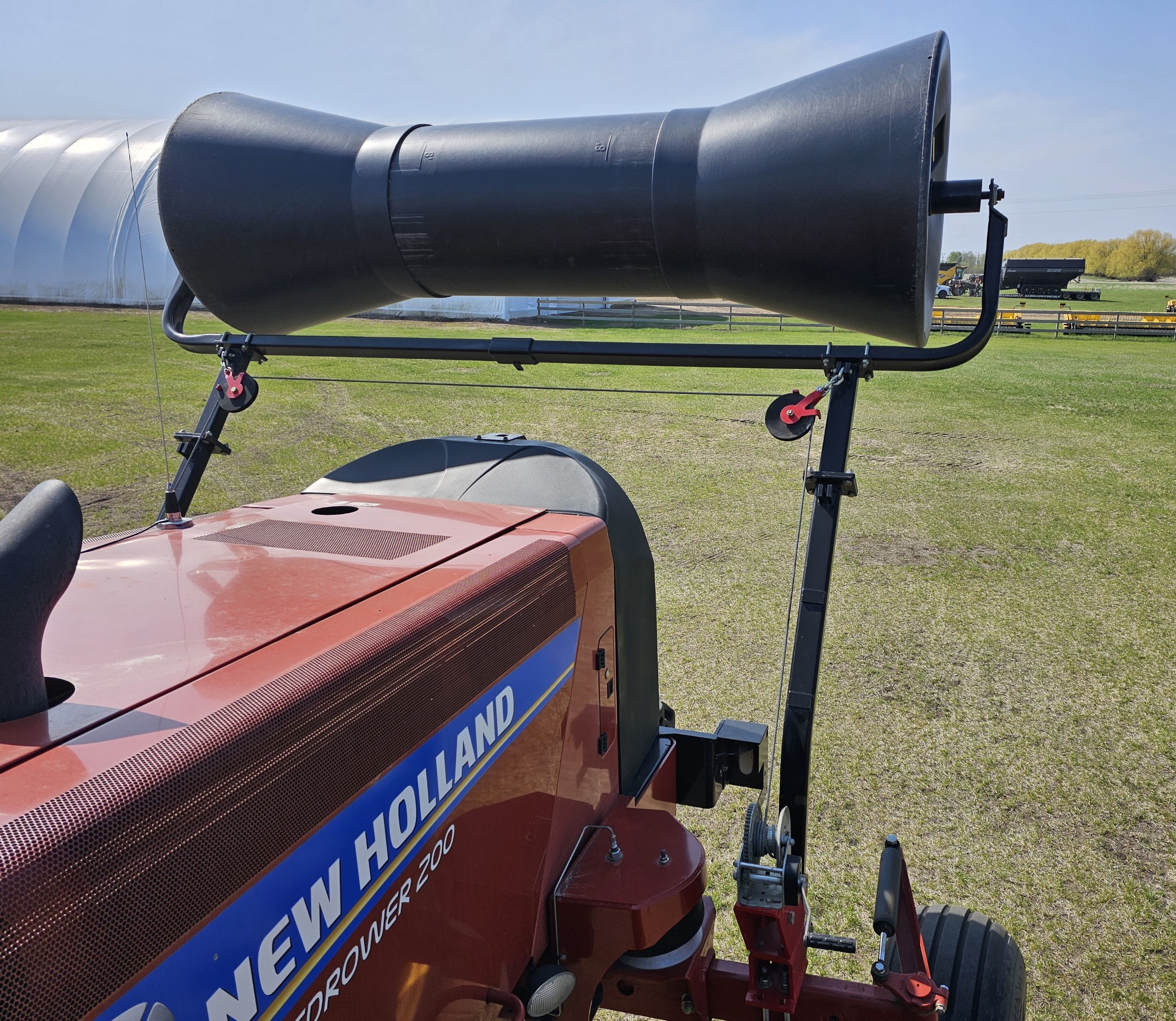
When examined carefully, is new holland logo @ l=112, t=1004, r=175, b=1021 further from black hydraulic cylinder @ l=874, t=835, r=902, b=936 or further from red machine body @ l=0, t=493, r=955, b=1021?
black hydraulic cylinder @ l=874, t=835, r=902, b=936

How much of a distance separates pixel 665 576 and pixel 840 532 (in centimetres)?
192

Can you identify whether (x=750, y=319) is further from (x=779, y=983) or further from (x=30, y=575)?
(x=30, y=575)

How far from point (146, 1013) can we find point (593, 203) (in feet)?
5.81

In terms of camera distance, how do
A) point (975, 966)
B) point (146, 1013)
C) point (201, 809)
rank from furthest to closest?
point (975, 966), point (201, 809), point (146, 1013)

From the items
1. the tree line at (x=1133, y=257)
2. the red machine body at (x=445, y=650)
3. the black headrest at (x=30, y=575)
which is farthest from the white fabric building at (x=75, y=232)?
the tree line at (x=1133, y=257)

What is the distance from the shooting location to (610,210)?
2156mm

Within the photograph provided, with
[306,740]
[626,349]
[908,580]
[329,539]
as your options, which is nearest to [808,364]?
[626,349]

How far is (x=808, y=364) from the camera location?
237 cm

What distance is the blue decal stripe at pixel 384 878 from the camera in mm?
1205

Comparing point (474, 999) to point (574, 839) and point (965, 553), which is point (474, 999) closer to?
point (574, 839)

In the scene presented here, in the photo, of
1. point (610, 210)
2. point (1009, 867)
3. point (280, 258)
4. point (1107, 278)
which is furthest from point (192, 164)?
point (1107, 278)

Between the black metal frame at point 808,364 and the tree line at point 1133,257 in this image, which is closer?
the black metal frame at point 808,364

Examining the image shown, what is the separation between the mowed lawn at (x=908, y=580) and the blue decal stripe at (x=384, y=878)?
6.14 feet

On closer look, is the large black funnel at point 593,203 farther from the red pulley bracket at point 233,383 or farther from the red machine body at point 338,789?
the red machine body at point 338,789
